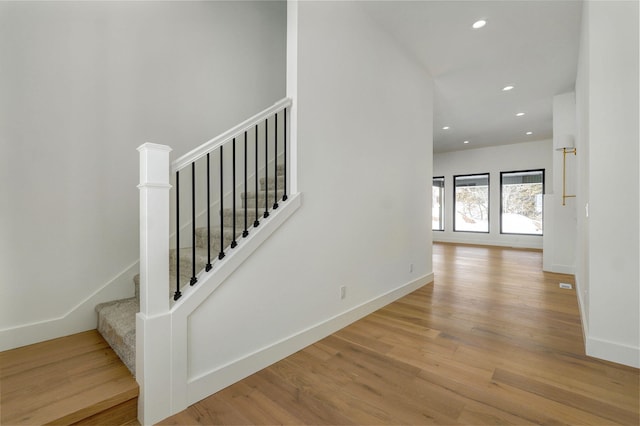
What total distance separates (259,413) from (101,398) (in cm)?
82

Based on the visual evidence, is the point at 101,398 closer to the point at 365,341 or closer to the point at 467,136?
the point at 365,341

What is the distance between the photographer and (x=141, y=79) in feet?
8.74

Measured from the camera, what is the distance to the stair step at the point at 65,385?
1.43m

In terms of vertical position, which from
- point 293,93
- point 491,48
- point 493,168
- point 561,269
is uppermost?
point 491,48

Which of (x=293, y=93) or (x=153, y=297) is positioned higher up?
(x=293, y=93)

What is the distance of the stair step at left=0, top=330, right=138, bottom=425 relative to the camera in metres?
1.43

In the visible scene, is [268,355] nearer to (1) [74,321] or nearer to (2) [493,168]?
(1) [74,321]

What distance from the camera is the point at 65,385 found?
1.63m

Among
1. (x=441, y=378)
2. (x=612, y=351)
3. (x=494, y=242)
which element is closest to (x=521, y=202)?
(x=494, y=242)

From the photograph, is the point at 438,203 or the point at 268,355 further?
the point at 438,203

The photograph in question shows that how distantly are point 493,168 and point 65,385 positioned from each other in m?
10.5

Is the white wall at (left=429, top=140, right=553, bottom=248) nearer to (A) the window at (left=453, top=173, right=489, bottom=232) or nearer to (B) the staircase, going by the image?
(A) the window at (left=453, top=173, right=489, bottom=232)

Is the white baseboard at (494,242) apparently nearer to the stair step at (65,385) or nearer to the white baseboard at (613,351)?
the white baseboard at (613,351)

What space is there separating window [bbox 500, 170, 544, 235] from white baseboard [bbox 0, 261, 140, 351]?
32.3 ft
